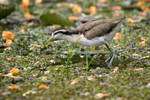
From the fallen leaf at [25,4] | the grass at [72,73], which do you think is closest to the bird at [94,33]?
the grass at [72,73]

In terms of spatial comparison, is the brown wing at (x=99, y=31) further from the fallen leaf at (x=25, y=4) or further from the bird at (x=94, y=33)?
the fallen leaf at (x=25, y=4)

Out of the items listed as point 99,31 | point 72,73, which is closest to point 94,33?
point 99,31

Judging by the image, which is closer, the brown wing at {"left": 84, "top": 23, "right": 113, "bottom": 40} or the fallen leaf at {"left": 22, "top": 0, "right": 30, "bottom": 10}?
the brown wing at {"left": 84, "top": 23, "right": 113, "bottom": 40}

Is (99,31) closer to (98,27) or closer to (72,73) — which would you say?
(98,27)

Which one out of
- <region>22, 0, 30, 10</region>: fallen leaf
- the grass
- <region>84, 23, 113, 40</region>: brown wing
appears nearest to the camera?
the grass

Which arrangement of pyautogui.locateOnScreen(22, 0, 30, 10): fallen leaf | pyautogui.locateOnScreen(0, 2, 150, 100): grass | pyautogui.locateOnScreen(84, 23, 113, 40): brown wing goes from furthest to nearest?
1. pyautogui.locateOnScreen(22, 0, 30, 10): fallen leaf
2. pyautogui.locateOnScreen(84, 23, 113, 40): brown wing
3. pyautogui.locateOnScreen(0, 2, 150, 100): grass

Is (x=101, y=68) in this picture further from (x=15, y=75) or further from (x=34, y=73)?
(x=15, y=75)

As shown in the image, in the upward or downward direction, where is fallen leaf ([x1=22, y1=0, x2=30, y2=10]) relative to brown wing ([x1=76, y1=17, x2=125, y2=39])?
upward

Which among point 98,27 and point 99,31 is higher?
point 98,27

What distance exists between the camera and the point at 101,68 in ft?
17.9

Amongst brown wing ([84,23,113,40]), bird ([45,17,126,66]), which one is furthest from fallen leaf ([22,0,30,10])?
brown wing ([84,23,113,40])

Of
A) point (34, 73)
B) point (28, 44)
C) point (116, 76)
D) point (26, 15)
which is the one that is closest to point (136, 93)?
point (116, 76)

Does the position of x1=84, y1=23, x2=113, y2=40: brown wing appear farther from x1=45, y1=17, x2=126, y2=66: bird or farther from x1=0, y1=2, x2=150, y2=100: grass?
x1=0, y1=2, x2=150, y2=100: grass

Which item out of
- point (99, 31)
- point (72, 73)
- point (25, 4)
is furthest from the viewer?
point (25, 4)
